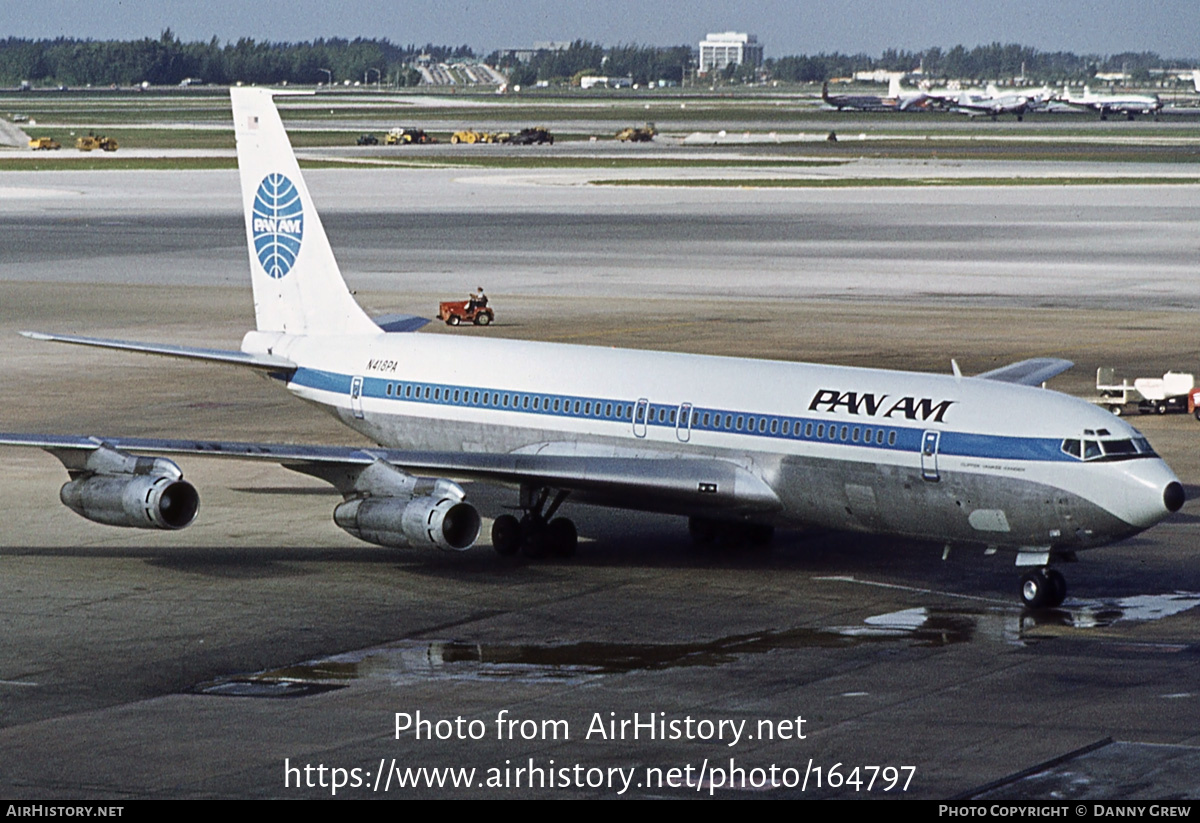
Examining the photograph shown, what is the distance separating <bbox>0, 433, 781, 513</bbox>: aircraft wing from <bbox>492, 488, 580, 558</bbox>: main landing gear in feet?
3.35

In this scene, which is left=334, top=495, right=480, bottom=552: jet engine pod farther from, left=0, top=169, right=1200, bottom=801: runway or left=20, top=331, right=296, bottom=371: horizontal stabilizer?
left=20, top=331, right=296, bottom=371: horizontal stabilizer

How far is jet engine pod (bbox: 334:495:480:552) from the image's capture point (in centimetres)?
3234

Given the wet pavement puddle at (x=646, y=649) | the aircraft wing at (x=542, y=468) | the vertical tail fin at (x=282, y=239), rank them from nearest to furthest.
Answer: the wet pavement puddle at (x=646, y=649), the aircraft wing at (x=542, y=468), the vertical tail fin at (x=282, y=239)

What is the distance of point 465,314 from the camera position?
240 ft

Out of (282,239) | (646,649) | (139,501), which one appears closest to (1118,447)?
(646,649)

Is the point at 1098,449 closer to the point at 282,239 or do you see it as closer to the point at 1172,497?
the point at 1172,497

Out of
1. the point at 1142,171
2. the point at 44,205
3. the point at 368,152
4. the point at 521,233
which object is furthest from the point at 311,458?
the point at 368,152

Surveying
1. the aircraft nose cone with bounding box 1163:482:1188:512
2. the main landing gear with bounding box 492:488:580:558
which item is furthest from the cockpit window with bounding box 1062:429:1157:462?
the main landing gear with bounding box 492:488:580:558

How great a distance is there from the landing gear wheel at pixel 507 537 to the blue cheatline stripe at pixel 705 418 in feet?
7.41

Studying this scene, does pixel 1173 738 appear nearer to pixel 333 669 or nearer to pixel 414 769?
pixel 414 769

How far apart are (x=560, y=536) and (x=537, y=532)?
0.44 m

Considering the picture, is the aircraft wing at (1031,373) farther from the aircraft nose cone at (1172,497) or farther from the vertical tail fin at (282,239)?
the vertical tail fin at (282,239)

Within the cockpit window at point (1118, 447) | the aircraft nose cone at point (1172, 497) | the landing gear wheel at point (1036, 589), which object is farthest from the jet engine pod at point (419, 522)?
the aircraft nose cone at point (1172, 497)

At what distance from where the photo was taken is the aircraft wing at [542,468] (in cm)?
3350
